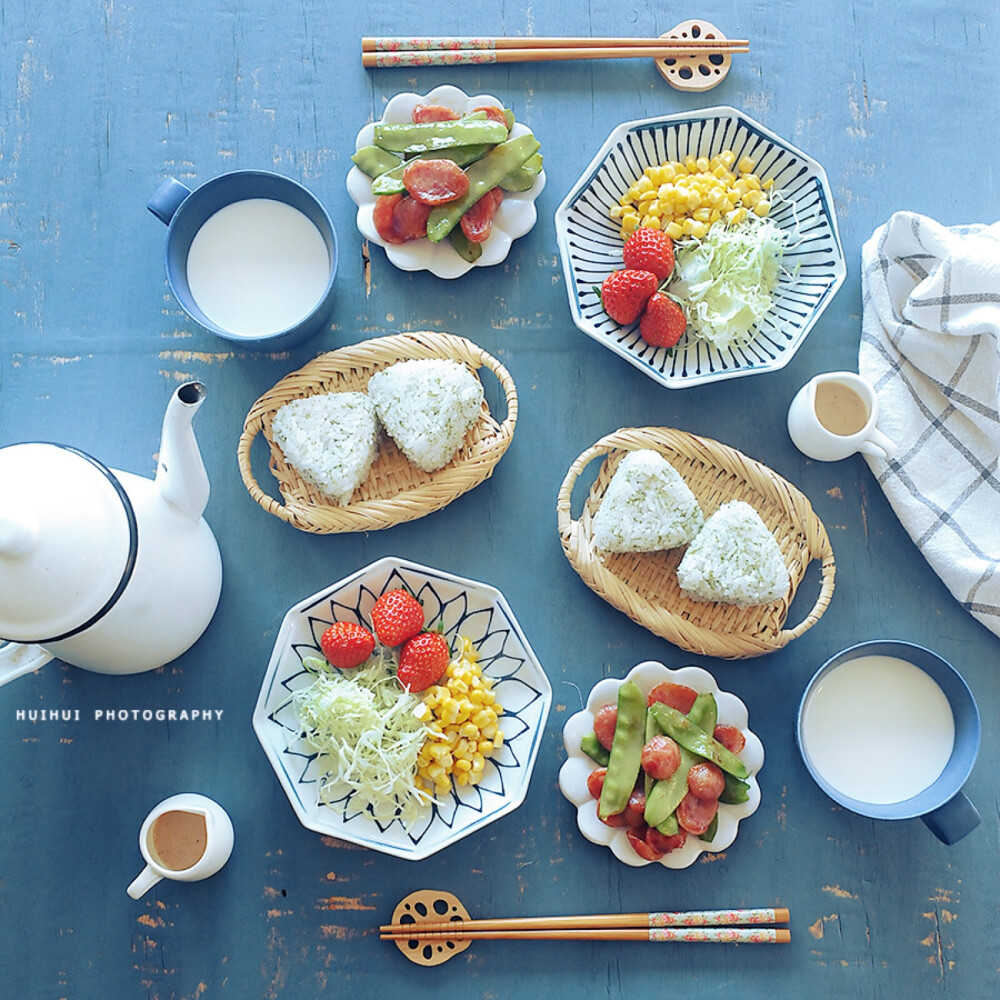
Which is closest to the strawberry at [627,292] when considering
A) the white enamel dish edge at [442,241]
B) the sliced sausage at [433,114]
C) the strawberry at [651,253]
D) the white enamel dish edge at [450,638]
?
the strawberry at [651,253]

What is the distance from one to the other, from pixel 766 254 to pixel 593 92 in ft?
1.56

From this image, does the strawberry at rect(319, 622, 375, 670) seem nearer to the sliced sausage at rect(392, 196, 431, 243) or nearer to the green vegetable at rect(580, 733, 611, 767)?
the green vegetable at rect(580, 733, 611, 767)

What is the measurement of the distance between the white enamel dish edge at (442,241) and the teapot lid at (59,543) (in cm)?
67

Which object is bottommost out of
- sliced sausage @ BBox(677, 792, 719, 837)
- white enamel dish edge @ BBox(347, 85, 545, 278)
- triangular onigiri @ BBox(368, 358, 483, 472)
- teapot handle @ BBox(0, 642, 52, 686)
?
sliced sausage @ BBox(677, 792, 719, 837)

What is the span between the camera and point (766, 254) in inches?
63.7

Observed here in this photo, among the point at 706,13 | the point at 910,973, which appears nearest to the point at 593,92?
the point at 706,13

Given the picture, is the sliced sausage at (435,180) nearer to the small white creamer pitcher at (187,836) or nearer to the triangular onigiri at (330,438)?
the triangular onigiri at (330,438)

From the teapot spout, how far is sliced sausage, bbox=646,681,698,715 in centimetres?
80

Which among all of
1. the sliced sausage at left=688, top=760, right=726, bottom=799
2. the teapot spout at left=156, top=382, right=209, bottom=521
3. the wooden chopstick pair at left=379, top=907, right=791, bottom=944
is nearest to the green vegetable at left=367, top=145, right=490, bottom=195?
the teapot spout at left=156, top=382, right=209, bottom=521

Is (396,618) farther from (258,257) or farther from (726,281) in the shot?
(726,281)

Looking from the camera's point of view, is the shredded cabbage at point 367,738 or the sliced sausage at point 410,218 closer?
the shredded cabbage at point 367,738

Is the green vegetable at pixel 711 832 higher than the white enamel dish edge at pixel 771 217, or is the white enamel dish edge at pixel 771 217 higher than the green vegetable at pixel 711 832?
the white enamel dish edge at pixel 771 217

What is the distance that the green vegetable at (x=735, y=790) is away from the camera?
150 cm

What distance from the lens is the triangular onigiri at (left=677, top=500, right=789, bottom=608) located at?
1.51 metres
